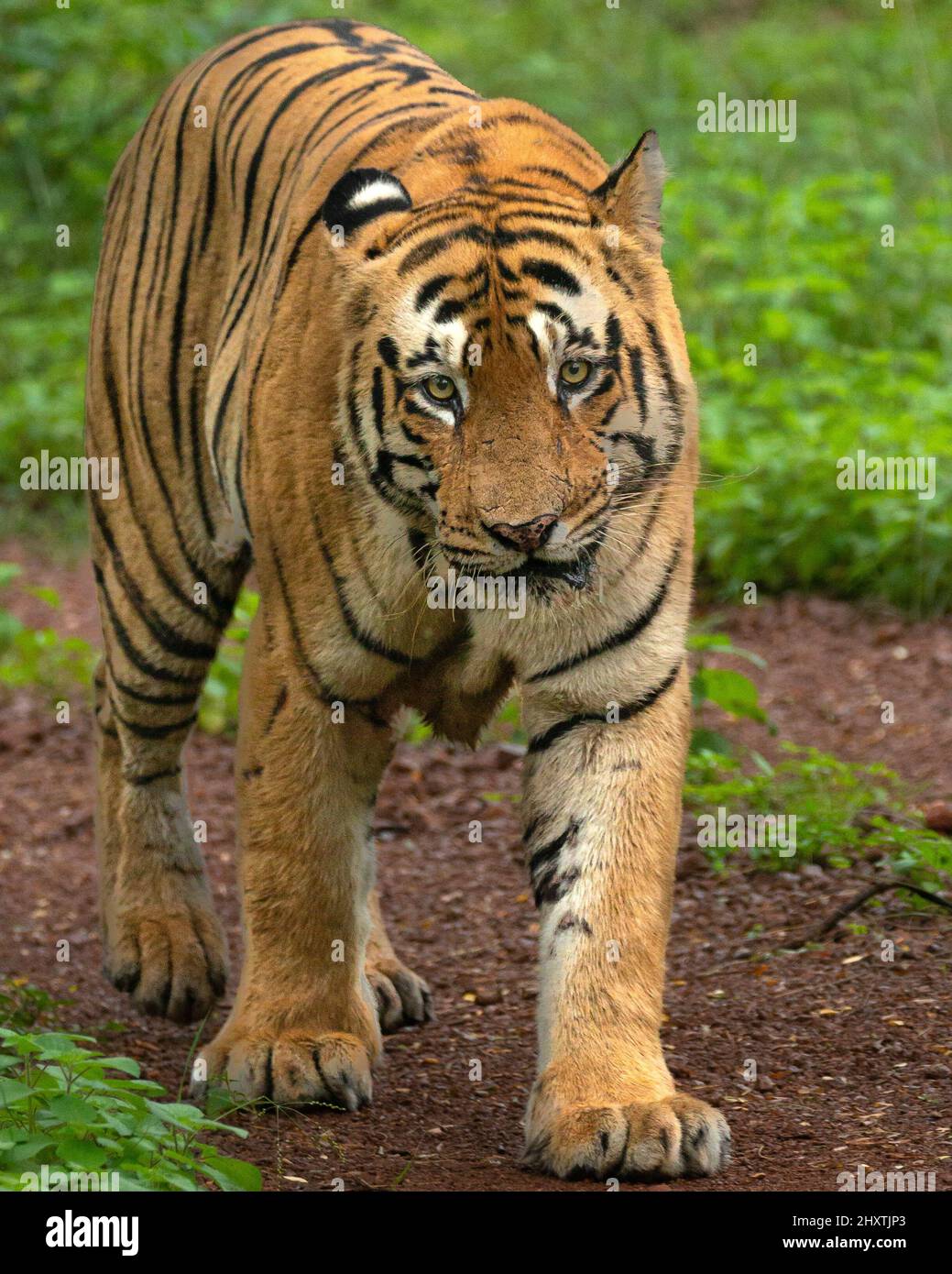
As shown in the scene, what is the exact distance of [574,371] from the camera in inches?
122

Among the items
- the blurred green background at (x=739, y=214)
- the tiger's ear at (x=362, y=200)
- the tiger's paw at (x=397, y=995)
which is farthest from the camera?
the blurred green background at (x=739, y=214)

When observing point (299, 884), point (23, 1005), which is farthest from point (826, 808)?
point (23, 1005)

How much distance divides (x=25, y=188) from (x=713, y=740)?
6358 mm

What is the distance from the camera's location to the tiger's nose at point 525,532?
9.70ft

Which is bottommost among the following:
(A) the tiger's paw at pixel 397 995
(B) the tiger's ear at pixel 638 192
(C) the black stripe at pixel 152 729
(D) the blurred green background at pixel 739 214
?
(A) the tiger's paw at pixel 397 995

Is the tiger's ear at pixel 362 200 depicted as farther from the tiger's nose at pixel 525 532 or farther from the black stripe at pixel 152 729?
the black stripe at pixel 152 729

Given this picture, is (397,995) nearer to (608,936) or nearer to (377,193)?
(608,936)

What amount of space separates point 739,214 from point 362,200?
6284mm

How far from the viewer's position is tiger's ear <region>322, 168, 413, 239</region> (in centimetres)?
331

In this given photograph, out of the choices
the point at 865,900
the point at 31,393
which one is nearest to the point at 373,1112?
the point at 865,900

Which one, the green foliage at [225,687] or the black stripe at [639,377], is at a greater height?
the black stripe at [639,377]

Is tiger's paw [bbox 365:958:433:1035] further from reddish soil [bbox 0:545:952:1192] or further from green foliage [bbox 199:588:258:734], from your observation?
green foliage [bbox 199:588:258:734]

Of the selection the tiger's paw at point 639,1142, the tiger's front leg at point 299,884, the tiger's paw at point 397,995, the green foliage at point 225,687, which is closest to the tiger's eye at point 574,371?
the tiger's front leg at point 299,884

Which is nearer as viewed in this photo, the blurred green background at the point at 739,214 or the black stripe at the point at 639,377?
the black stripe at the point at 639,377
